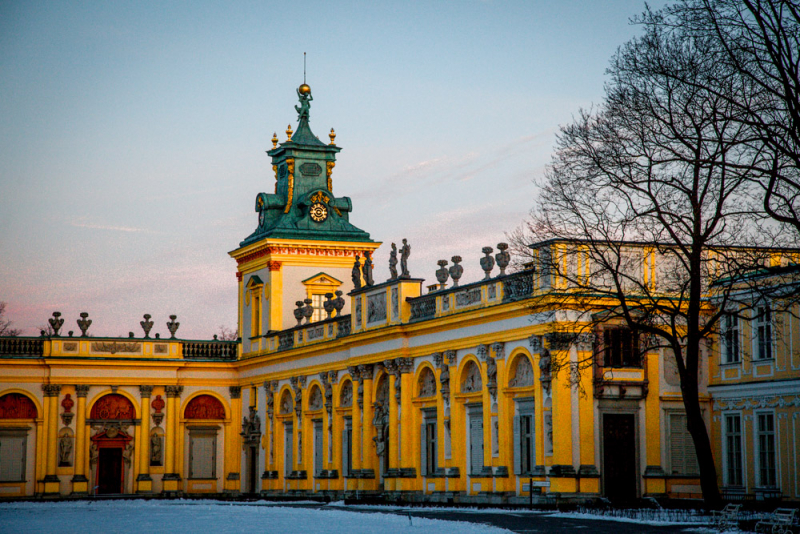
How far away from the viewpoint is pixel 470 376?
4231 centimetres

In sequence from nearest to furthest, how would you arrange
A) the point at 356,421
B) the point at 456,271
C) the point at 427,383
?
1. the point at 456,271
2. the point at 427,383
3. the point at 356,421

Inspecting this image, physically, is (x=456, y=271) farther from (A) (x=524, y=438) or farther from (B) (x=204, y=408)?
(B) (x=204, y=408)

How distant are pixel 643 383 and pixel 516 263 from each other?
6.44 m

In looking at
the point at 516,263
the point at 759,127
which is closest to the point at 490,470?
the point at 516,263

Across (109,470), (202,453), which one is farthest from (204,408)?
(109,470)

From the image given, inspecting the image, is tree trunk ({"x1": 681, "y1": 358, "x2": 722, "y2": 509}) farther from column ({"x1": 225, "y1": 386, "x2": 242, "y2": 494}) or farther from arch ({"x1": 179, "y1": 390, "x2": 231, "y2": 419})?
arch ({"x1": 179, "y1": 390, "x2": 231, "y2": 419})

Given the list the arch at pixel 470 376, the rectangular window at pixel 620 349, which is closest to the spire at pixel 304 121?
the arch at pixel 470 376

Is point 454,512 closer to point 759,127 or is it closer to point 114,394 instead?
point 759,127

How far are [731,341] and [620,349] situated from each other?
12.1ft

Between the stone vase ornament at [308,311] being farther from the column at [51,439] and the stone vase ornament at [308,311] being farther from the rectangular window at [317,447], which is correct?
the column at [51,439]

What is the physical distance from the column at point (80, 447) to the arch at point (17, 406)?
1973 mm

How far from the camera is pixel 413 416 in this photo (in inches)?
1794

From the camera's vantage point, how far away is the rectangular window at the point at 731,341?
125 feet

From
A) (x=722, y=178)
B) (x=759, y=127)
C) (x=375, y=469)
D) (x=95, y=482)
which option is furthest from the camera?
(x=95, y=482)
